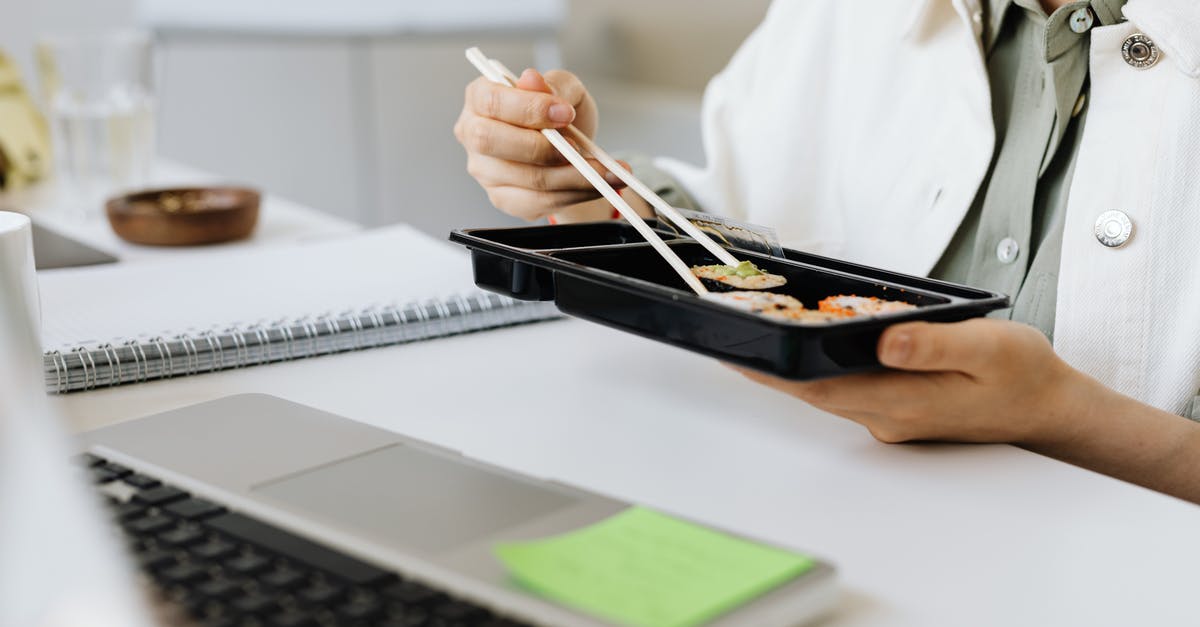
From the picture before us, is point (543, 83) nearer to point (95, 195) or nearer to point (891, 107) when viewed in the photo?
point (891, 107)

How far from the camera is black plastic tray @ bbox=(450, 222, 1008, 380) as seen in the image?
2.11 ft

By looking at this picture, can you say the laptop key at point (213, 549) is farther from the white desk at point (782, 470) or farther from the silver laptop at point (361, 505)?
the white desk at point (782, 470)

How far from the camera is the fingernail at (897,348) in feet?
2.14

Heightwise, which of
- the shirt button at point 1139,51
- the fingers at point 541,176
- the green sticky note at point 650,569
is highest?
the shirt button at point 1139,51

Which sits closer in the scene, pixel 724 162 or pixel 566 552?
pixel 566 552

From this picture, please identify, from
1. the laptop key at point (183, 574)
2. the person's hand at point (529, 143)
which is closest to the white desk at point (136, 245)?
the person's hand at point (529, 143)

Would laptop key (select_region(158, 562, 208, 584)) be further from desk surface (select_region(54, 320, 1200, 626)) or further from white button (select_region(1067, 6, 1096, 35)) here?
white button (select_region(1067, 6, 1096, 35))

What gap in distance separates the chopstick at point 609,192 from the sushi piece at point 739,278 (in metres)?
0.01

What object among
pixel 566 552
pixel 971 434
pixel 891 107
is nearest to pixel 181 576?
pixel 566 552

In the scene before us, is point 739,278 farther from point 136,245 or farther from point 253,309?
point 136,245

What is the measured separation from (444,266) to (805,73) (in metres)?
0.44

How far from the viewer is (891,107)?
3.84ft

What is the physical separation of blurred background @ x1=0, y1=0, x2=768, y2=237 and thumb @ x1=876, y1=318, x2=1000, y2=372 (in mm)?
2186

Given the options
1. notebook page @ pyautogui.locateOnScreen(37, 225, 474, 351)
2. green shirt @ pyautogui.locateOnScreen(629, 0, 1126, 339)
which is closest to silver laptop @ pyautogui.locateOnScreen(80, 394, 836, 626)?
notebook page @ pyautogui.locateOnScreen(37, 225, 474, 351)
